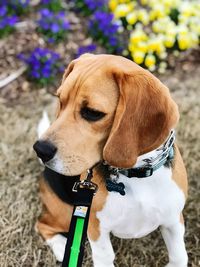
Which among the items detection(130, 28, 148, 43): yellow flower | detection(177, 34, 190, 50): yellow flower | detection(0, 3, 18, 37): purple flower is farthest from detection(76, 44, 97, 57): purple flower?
detection(177, 34, 190, 50): yellow flower

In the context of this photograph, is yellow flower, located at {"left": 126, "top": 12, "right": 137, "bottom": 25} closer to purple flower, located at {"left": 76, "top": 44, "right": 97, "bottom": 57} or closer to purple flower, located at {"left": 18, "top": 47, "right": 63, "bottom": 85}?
purple flower, located at {"left": 76, "top": 44, "right": 97, "bottom": 57}

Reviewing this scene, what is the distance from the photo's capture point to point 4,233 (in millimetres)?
3766

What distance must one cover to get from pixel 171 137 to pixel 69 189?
0.83 m

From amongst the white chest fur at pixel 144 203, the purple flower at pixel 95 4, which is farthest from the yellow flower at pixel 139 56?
the white chest fur at pixel 144 203

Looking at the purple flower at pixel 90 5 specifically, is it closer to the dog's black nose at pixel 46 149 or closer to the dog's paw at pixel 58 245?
the dog's paw at pixel 58 245

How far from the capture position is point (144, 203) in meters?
2.84

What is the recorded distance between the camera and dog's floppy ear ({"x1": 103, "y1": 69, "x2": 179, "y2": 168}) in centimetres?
249

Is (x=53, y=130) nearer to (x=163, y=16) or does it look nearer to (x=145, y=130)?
(x=145, y=130)

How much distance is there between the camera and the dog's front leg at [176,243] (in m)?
3.12

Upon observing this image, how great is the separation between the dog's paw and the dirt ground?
5 cm

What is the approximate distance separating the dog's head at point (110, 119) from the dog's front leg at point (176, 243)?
76cm

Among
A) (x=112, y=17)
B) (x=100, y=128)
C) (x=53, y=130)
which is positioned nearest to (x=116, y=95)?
(x=100, y=128)

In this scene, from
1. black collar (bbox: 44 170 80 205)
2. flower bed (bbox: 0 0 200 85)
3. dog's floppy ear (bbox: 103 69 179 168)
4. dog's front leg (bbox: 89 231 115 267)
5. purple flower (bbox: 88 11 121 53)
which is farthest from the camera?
purple flower (bbox: 88 11 121 53)

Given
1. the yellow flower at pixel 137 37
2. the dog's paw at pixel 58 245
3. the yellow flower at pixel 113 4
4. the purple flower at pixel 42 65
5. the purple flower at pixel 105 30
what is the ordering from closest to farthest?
the dog's paw at pixel 58 245 < the purple flower at pixel 42 65 < the yellow flower at pixel 137 37 < the purple flower at pixel 105 30 < the yellow flower at pixel 113 4
